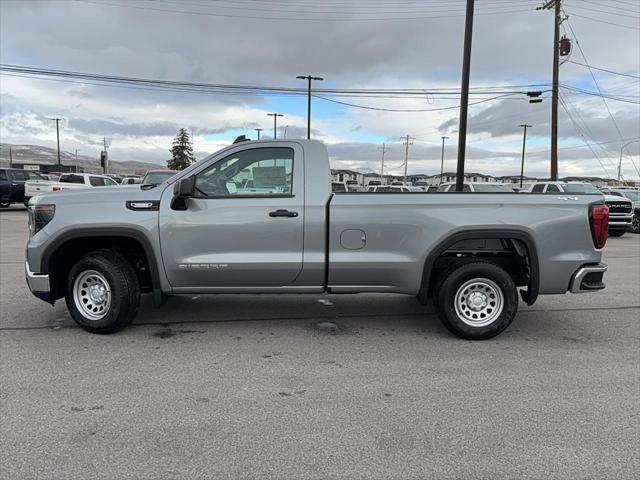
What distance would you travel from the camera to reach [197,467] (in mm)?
2900

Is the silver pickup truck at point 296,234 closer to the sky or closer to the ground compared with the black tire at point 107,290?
closer to the sky

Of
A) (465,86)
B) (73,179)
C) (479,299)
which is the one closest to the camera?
(479,299)

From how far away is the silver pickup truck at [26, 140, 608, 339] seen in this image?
5051 millimetres

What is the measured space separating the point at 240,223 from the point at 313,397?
6.32 feet

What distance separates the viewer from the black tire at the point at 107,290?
5.14 metres

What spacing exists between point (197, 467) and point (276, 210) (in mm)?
2661

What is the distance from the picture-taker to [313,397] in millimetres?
3863

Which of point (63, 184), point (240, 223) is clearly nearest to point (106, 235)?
point (240, 223)

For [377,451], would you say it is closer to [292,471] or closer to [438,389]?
[292,471]

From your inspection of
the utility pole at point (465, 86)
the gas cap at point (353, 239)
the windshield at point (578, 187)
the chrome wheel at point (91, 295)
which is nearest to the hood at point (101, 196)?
the chrome wheel at point (91, 295)

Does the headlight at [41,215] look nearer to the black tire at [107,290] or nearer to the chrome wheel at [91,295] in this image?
the black tire at [107,290]

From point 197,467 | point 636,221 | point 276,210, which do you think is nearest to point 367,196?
point 276,210

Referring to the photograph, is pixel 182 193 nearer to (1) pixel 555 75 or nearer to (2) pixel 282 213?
(2) pixel 282 213

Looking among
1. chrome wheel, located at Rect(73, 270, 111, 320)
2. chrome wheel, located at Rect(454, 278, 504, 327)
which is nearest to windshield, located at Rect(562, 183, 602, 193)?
chrome wheel, located at Rect(454, 278, 504, 327)
